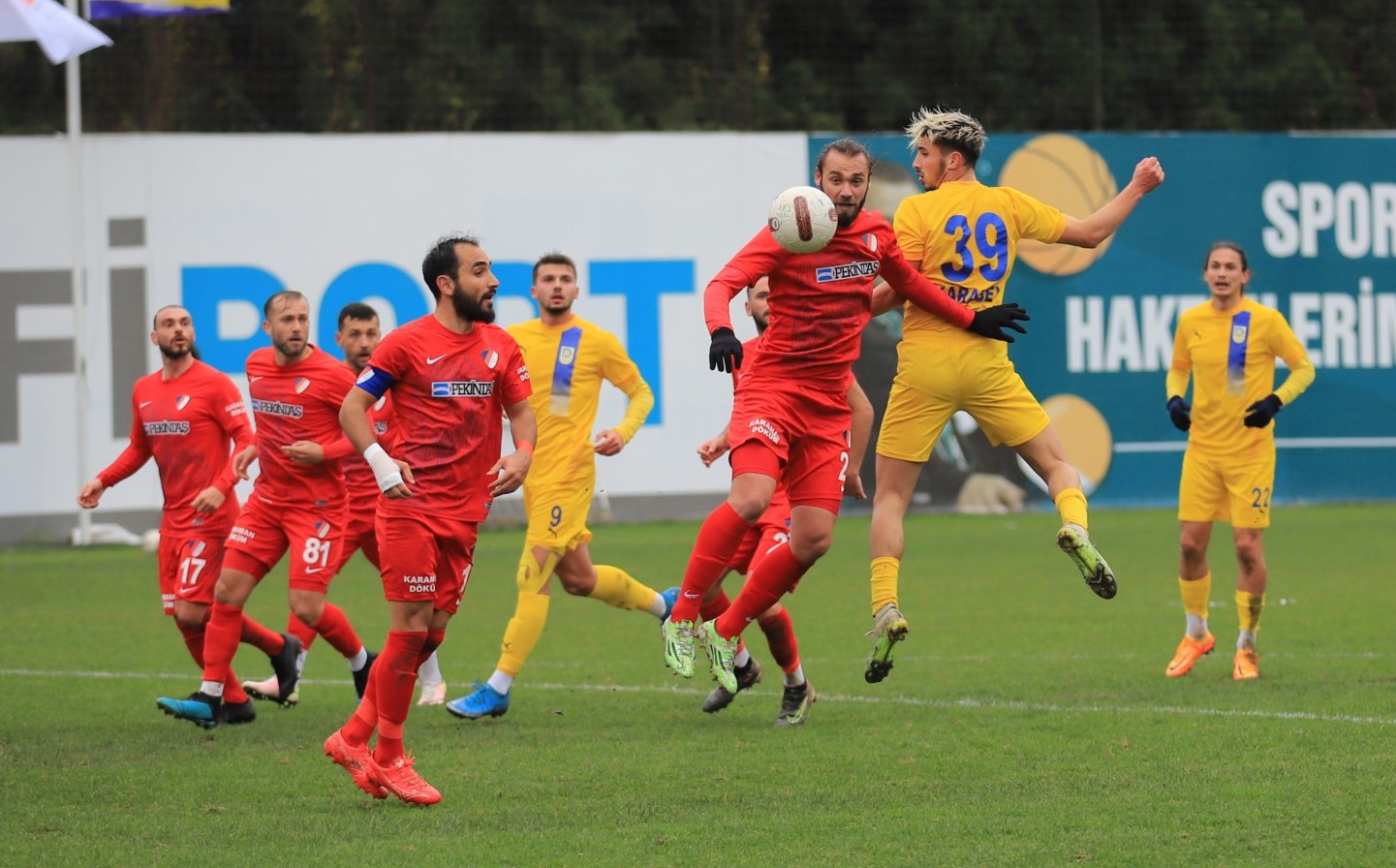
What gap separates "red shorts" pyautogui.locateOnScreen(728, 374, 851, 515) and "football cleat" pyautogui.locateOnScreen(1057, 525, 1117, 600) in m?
1.00

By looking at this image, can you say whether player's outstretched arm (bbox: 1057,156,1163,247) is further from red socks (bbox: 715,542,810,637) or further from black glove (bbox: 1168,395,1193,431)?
black glove (bbox: 1168,395,1193,431)

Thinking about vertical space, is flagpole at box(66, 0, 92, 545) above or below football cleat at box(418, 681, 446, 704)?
above

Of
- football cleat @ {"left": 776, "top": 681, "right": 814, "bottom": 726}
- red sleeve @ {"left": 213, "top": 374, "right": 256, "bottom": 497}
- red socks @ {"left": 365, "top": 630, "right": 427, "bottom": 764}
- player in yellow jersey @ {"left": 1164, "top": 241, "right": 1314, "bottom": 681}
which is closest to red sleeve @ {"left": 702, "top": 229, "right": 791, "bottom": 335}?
red socks @ {"left": 365, "top": 630, "right": 427, "bottom": 764}

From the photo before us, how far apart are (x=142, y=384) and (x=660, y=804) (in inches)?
179

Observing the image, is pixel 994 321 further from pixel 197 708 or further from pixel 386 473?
pixel 197 708

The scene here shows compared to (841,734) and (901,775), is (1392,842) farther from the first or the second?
(841,734)

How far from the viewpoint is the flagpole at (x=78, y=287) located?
18812 millimetres

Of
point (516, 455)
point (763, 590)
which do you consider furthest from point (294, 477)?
point (763, 590)

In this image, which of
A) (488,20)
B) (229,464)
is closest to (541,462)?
(229,464)

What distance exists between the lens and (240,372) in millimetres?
19281

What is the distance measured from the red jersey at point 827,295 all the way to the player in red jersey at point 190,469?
3423 millimetres

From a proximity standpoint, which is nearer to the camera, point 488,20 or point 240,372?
point 240,372

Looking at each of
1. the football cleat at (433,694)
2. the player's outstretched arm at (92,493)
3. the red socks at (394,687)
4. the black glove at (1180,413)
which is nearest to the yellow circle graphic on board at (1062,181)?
the black glove at (1180,413)

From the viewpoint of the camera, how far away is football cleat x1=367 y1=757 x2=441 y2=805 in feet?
22.9
